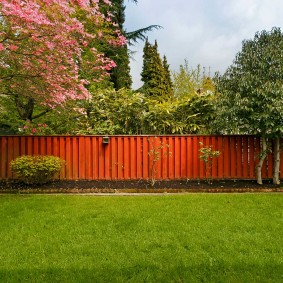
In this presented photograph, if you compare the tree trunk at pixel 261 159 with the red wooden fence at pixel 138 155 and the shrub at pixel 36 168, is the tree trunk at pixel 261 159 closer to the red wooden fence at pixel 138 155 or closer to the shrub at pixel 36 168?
the red wooden fence at pixel 138 155

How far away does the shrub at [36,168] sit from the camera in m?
7.79

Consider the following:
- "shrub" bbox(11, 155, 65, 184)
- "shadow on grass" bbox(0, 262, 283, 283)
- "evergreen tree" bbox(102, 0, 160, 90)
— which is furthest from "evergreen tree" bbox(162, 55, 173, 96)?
"shadow on grass" bbox(0, 262, 283, 283)

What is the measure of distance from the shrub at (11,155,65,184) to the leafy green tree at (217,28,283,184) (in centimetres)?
438

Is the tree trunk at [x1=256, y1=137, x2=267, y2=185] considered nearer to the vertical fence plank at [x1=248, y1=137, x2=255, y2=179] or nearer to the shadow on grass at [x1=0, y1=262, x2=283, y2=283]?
the vertical fence plank at [x1=248, y1=137, x2=255, y2=179]

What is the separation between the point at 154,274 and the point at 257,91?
5598mm

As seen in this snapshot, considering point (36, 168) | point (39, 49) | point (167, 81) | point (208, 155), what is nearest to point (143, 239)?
point (39, 49)

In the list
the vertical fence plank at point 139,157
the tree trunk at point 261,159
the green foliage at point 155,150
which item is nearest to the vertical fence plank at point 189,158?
the green foliage at point 155,150

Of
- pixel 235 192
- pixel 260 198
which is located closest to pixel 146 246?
pixel 260 198

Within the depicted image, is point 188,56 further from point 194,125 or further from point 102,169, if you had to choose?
point 102,169

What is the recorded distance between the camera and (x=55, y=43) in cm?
636

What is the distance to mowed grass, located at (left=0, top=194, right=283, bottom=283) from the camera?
3.31m

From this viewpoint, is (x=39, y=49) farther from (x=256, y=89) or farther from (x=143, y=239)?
(x=256, y=89)

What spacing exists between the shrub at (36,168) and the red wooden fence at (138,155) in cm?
86

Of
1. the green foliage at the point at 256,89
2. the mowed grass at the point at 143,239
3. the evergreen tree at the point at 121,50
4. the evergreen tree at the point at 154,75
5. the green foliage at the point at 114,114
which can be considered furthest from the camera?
the evergreen tree at the point at 154,75
